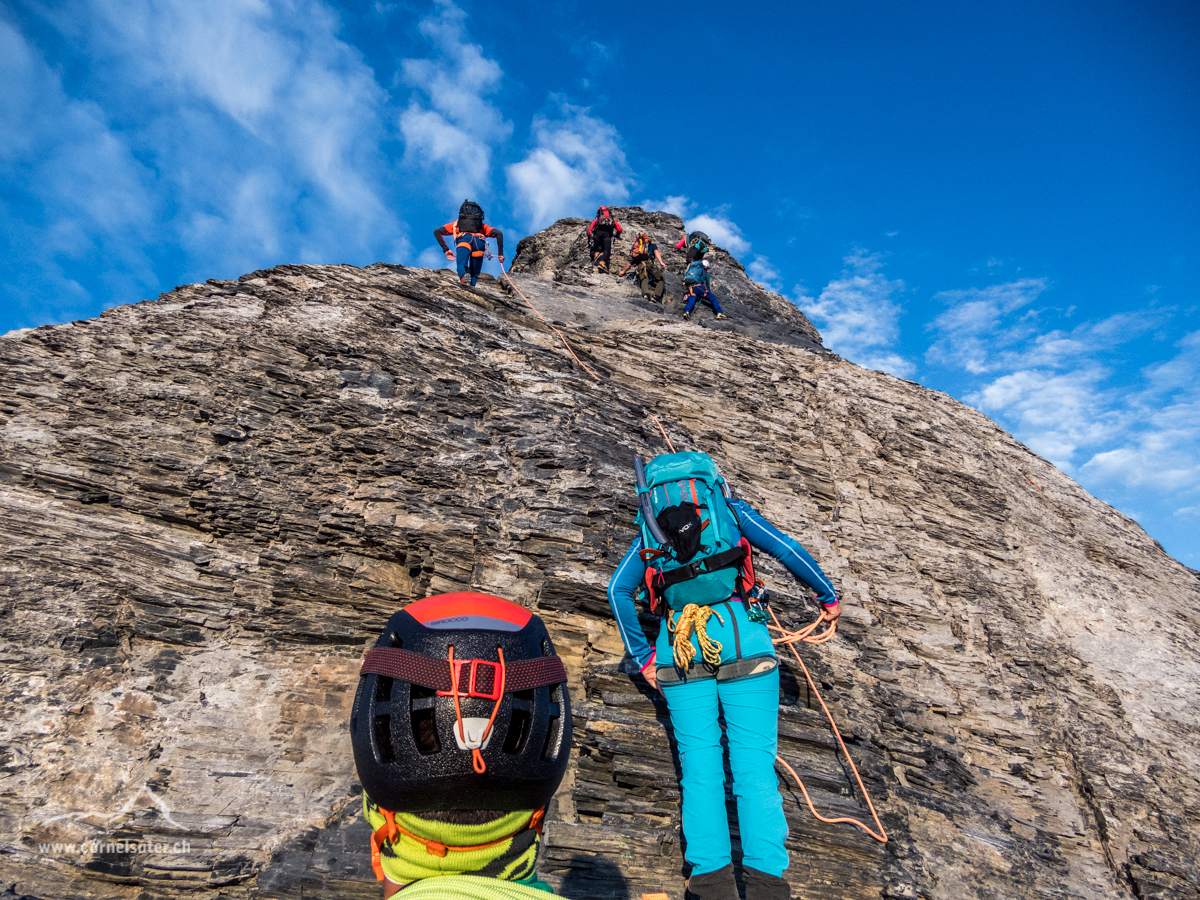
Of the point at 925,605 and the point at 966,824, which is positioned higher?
the point at 925,605

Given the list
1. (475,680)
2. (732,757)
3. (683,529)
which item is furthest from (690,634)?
(475,680)

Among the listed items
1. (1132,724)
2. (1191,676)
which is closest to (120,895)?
(1132,724)

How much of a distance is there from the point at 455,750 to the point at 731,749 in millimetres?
2971

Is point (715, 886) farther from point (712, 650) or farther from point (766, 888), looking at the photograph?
point (712, 650)

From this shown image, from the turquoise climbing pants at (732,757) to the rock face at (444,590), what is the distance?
0.99m

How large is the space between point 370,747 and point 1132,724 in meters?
10.8

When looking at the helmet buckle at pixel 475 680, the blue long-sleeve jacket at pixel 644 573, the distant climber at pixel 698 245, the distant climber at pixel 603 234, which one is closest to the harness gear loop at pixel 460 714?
the helmet buckle at pixel 475 680

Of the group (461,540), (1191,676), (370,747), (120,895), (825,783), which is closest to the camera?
(370,747)

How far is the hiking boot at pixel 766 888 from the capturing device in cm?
409

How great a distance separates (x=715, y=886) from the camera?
4.15 meters

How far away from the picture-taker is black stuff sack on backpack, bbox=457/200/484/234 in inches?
567

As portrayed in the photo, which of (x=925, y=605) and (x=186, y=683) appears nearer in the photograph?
(x=186, y=683)

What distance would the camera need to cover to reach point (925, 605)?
962 cm

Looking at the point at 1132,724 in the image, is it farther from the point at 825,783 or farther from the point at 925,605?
the point at 825,783
